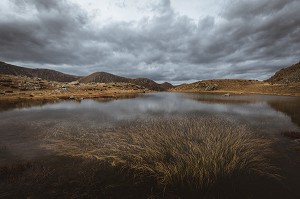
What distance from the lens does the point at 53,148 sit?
40.2ft

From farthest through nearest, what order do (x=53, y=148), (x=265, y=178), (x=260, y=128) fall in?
(x=260, y=128) < (x=53, y=148) < (x=265, y=178)

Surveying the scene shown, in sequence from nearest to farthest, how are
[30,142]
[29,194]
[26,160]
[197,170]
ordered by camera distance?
1. [29,194]
2. [197,170]
3. [26,160]
4. [30,142]

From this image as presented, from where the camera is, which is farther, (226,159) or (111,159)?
(111,159)

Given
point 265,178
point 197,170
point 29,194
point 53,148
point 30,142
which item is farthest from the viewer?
point 30,142

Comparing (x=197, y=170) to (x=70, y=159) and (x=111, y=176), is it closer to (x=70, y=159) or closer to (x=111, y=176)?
(x=111, y=176)

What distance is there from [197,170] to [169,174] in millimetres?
1249

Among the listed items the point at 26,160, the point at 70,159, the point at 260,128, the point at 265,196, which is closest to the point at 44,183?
the point at 70,159

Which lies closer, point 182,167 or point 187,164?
point 182,167

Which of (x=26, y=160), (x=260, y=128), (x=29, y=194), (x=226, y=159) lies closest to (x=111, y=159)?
(x=29, y=194)

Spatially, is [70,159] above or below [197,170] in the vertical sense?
below

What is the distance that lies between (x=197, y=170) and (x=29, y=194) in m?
7.10

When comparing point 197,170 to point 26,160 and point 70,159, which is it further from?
point 26,160

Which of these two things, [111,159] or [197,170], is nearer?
[197,170]

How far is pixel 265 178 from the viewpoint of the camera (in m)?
8.83
